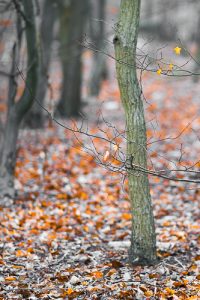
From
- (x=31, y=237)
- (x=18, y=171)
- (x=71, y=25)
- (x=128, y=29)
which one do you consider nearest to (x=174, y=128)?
(x=71, y=25)

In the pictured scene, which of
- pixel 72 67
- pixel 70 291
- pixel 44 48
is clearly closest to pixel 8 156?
pixel 70 291

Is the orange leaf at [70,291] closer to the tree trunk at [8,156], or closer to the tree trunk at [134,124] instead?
the tree trunk at [134,124]

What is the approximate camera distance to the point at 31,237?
6.95 m

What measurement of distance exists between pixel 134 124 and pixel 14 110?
3.43 m

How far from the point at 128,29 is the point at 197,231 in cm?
315

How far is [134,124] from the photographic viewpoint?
5.47 m

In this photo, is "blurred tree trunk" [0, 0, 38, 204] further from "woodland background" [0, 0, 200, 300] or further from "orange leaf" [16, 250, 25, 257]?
"orange leaf" [16, 250, 25, 257]

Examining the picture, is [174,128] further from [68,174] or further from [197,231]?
[197,231]

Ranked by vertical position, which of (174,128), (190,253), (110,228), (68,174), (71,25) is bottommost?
(190,253)

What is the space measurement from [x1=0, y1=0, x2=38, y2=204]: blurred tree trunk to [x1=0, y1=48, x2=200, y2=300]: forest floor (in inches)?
16.6

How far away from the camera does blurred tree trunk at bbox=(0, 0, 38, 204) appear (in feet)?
26.3

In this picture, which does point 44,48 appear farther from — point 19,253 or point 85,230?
Result: point 19,253

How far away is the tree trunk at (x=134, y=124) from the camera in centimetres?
535

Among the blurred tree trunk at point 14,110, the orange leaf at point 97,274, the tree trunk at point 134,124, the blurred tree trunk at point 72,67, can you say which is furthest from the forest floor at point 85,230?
the blurred tree trunk at point 72,67
